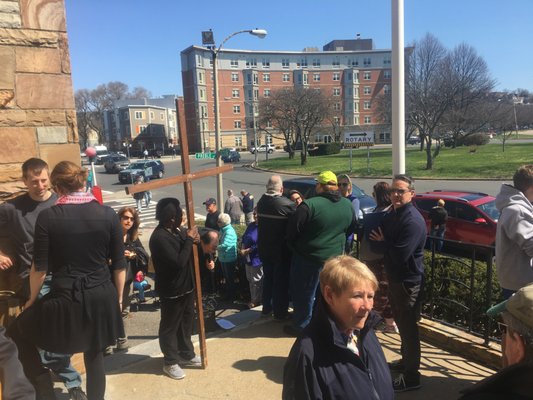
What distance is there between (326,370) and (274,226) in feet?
9.43

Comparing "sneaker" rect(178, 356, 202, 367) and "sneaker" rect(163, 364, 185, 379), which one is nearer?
"sneaker" rect(163, 364, 185, 379)

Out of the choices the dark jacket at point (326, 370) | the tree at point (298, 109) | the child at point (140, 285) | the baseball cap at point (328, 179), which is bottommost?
the child at point (140, 285)

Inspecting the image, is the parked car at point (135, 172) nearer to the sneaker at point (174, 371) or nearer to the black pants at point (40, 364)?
the sneaker at point (174, 371)

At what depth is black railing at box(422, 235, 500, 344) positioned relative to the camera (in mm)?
4199

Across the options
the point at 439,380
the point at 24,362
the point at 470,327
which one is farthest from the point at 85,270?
the point at 470,327

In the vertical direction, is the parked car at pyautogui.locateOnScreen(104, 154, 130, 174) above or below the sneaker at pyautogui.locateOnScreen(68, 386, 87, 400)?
above

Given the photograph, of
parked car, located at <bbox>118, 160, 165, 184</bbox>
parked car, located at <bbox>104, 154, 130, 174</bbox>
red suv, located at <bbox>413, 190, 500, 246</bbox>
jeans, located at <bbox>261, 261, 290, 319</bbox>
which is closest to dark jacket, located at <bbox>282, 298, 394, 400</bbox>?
jeans, located at <bbox>261, 261, 290, 319</bbox>

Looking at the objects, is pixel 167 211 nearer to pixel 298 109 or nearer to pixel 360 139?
pixel 360 139

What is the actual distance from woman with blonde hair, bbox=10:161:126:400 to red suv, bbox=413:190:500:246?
29.6 ft

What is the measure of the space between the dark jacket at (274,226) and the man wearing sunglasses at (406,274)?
4.95 ft

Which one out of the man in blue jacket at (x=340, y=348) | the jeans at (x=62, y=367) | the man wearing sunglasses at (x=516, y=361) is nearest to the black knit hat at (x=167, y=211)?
the jeans at (x=62, y=367)

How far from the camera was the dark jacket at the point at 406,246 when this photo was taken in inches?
128

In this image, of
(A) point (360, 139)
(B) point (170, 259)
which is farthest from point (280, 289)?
(A) point (360, 139)

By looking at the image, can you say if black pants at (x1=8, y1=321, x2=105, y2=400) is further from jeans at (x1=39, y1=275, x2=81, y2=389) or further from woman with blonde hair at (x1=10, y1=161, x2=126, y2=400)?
jeans at (x1=39, y1=275, x2=81, y2=389)
